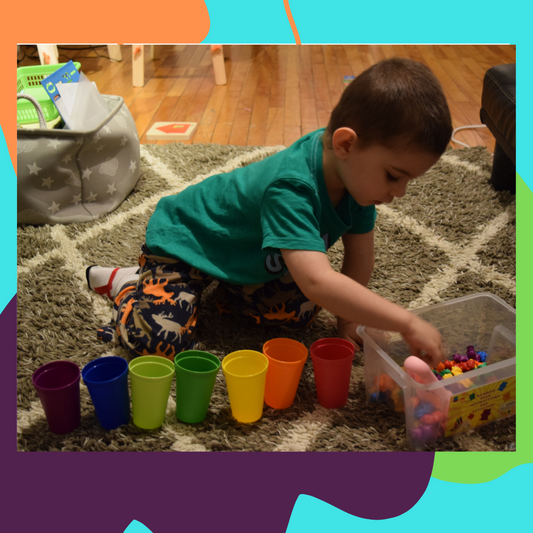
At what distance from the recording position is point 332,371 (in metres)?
0.86

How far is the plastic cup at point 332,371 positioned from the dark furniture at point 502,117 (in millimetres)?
802

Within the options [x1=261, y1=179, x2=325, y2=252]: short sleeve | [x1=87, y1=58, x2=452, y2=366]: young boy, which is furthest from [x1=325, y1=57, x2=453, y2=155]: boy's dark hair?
[x1=261, y1=179, x2=325, y2=252]: short sleeve

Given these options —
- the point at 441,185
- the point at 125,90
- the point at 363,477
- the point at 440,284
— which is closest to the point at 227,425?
the point at 363,477

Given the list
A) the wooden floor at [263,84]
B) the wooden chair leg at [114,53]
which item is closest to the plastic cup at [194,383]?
the wooden floor at [263,84]

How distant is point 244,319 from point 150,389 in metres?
0.37

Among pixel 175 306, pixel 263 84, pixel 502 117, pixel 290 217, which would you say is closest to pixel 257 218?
pixel 290 217

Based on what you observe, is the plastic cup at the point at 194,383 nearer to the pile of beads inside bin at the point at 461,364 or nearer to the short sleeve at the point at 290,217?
the short sleeve at the point at 290,217

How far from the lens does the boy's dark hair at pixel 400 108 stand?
0.76 metres

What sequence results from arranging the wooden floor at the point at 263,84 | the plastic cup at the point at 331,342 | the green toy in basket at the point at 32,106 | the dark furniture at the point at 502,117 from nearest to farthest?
the plastic cup at the point at 331,342 → the dark furniture at the point at 502,117 → the green toy in basket at the point at 32,106 → the wooden floor at the point at 263,84

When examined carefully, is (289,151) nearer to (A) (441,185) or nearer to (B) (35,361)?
(B) (35,361)

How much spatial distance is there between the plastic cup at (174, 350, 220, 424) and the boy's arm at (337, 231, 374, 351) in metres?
0.33

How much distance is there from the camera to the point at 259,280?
1020 millimetres

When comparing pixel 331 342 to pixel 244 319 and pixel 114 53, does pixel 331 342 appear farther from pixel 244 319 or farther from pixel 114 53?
pixel 114 53

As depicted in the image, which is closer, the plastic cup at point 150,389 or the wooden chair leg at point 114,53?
the plastic cup at point 150,389
